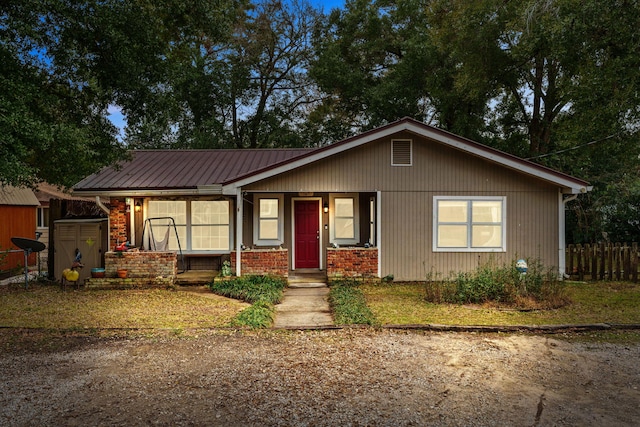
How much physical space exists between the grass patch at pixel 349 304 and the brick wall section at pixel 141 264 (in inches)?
168

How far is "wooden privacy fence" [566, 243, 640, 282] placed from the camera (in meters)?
11.5

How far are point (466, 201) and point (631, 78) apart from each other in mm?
4663

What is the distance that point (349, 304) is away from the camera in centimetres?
854

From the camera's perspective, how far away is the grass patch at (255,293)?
24.4ft

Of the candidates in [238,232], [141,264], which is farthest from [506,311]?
[141,264]

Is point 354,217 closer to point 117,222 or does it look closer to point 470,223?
point 470,223

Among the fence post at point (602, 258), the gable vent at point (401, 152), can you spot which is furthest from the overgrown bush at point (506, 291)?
the gable vent at point (401, 152)

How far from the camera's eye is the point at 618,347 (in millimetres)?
6148

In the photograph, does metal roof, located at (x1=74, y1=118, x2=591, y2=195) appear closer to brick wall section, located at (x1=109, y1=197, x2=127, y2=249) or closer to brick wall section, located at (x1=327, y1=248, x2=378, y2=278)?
brick wall section, located at (x1=109, y1=197, x2=127, y2=249)

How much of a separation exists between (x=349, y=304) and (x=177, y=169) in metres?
7.51

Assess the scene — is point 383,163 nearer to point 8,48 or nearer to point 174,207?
point 174,207

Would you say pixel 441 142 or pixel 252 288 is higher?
pixel 441 142

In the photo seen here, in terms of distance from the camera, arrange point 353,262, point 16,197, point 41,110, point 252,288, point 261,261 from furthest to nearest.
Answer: point 16,197 → point 261,261 → point 353,262 → point 252,288 → point 41,110

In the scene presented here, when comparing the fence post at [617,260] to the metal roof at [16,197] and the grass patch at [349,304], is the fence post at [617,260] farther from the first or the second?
the metal roof at [16,197]
